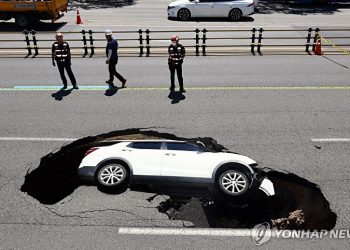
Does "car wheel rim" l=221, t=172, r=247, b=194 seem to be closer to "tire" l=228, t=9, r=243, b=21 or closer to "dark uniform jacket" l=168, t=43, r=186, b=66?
"dark uniform jacket" l=168, t=43, r=186, b=66

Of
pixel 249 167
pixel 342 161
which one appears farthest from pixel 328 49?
pixel 249 167

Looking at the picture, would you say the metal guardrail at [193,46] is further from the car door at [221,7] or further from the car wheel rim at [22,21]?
the car door at [221,7]

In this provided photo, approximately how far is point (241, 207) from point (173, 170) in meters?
1.43

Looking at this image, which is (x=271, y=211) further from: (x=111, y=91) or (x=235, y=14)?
(x=235, y=14)

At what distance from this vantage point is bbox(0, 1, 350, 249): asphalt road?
563 centimetres

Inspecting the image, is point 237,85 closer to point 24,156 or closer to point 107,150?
point 107,150

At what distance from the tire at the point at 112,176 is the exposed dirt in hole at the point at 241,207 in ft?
1.79

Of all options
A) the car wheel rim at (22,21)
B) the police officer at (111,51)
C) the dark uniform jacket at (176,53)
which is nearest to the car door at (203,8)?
the car wheel rim at (22,21)

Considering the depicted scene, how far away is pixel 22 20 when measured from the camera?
20547 mm

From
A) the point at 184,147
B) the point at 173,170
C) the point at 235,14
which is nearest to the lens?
the point at 173,170

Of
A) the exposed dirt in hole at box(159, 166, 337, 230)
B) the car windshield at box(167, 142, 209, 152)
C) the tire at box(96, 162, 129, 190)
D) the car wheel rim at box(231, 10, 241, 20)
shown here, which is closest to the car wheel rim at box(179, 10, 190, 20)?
the car wheel rim at box(231, 10, 241, 20)

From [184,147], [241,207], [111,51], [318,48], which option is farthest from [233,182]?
[318,48]

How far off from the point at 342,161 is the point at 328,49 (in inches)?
416

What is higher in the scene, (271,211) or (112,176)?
(112,176)
